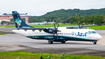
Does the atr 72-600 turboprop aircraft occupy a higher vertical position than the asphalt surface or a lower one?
higher

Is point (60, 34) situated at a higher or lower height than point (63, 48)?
higher

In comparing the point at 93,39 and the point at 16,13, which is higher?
the point at 16,13

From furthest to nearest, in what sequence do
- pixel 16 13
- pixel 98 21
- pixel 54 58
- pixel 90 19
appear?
1. pixel 90 19
2. pixel 98 21
3. pixel 16 13
4. pixel 54 58

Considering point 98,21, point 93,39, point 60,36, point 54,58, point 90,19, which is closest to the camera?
point 54,58

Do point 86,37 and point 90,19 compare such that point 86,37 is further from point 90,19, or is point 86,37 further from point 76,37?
point 90,19

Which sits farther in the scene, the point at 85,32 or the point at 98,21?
the point at 98,21

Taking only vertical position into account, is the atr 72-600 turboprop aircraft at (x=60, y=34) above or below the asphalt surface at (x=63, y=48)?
above

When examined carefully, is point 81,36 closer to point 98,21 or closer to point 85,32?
point 85,32

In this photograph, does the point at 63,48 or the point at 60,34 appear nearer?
the point at 63,48

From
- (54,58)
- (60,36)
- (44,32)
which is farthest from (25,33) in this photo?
(54,58)

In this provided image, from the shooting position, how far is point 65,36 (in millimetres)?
36125

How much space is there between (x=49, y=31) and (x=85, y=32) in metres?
7.29

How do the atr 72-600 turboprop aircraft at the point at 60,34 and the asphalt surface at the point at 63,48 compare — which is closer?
the asphalt surface at the point at 63,48

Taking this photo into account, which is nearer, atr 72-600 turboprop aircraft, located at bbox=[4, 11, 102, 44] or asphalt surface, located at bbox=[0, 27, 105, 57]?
asphalt surface, located at bbox=[0, 27, 105, 57]
